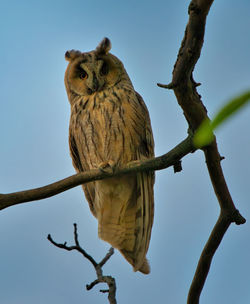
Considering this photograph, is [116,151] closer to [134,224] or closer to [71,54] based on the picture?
[134,224]

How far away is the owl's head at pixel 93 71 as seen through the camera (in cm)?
409

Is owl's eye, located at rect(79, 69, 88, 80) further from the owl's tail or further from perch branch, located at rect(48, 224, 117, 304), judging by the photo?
perch branch, located at rect(48, 224, 117, 304)

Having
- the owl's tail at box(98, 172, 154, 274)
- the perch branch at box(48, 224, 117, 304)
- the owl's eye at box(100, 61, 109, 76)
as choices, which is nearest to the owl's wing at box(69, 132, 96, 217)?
the owl's tail at box(98, 172, 154, 274)

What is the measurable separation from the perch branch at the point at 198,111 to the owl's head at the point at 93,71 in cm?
195

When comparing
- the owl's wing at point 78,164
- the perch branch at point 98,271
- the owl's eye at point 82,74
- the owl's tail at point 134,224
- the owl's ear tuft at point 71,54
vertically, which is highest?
the owl's ear tuft at point 71,54

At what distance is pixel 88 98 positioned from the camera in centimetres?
404

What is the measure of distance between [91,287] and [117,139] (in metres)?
1.31

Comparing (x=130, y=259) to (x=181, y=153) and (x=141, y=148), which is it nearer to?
(x=141, y=148)

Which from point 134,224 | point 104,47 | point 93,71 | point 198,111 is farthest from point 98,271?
point 104,47

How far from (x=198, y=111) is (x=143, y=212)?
1.76 meters

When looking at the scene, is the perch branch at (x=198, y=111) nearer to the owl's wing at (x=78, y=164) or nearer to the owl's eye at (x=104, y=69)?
the owl's wing at (x=78, y=164)

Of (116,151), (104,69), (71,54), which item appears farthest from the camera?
(71,54)

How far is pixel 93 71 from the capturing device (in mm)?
4105

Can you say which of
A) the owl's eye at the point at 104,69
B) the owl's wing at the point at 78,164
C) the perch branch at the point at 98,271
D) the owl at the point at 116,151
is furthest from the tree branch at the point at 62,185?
the owl's eye at the point at 104,69
